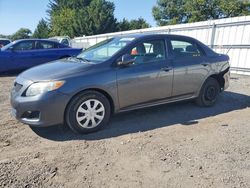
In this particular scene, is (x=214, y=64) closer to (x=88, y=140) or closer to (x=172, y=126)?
(x=172, y=126)

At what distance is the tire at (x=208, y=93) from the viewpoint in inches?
241

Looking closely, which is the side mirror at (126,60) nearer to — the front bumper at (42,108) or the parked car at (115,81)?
the parked car at (115,81)

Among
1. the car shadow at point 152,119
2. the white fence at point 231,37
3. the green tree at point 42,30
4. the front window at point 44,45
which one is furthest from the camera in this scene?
the green tree at point 42,30

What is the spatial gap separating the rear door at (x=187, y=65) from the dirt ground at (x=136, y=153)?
1.81ft

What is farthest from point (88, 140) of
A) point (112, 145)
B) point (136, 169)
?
point (136, 169)

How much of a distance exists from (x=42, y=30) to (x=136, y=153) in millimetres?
71692

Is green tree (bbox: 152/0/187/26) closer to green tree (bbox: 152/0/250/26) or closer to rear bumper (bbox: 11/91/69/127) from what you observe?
green tree (bbox: 152/0/250/26)

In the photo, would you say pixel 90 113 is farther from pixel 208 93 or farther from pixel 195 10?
pixel 195 10

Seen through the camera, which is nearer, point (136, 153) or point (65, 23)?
point (136, 153)

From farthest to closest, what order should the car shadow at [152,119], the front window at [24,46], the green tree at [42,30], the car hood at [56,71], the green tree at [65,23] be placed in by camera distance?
the green tree at [42,30] → the green tree at [65,23] → the front window at [24,46] → the car shadow at [152,119] → the car hood at [56,71]

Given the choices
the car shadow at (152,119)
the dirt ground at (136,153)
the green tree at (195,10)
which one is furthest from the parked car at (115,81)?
the green tree at (195,10)

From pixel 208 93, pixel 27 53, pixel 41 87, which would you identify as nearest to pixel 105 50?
pixel 41 87

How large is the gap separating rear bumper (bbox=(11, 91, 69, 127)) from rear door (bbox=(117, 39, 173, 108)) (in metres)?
1.04

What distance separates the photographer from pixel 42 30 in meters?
70.6
